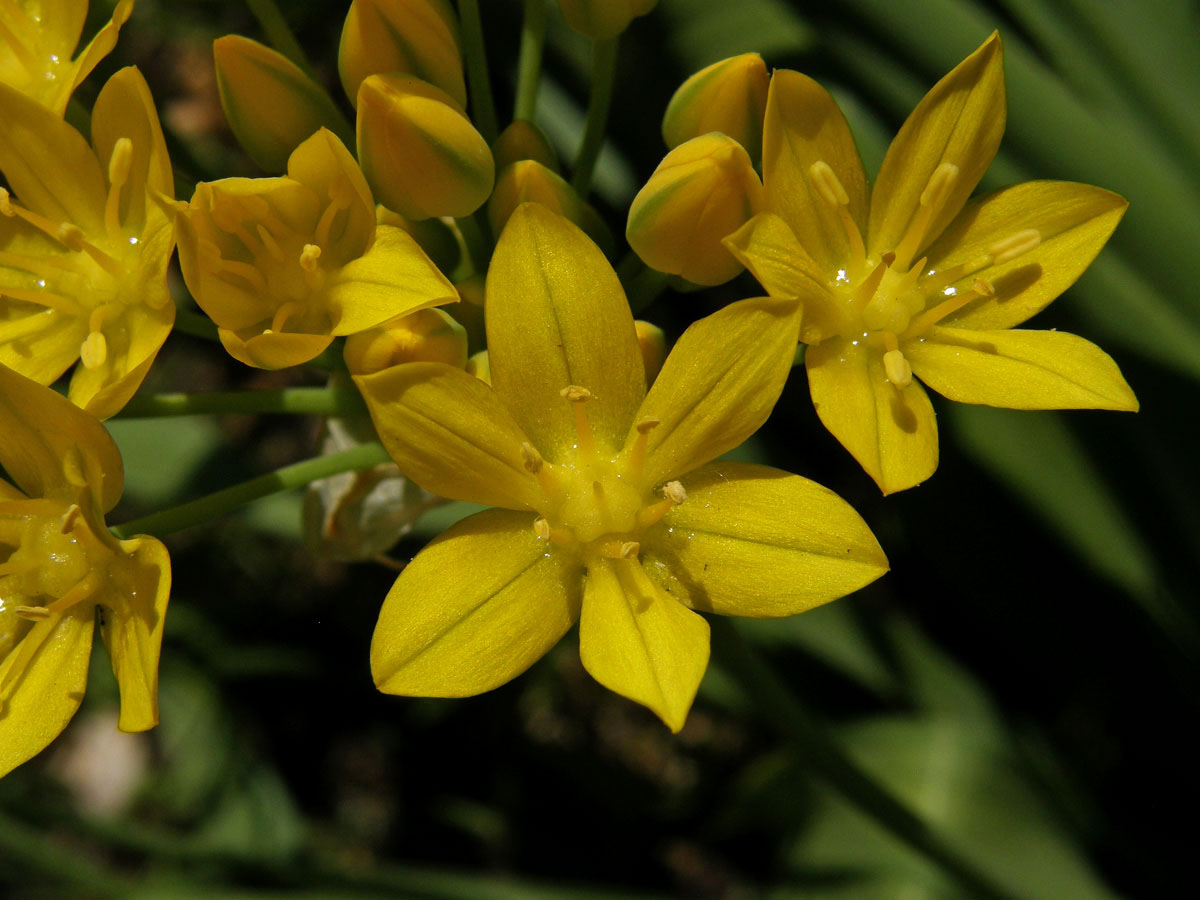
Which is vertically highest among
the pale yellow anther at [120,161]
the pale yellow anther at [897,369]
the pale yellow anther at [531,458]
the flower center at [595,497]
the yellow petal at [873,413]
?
the pale yellow anther at [897,369]

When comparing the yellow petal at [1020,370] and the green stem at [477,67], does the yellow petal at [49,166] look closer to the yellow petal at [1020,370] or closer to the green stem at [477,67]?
the green stem at [477,67]

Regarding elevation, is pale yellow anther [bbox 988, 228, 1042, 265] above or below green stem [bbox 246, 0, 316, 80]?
above

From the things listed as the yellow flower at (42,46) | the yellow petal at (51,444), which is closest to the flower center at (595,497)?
the yellow petal at (51,444)

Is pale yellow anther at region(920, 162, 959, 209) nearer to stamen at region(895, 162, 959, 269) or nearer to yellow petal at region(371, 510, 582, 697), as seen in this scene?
stamen at region(895, 162, 959, 269)

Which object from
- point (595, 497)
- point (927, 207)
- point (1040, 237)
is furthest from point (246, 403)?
point (1040, 237)

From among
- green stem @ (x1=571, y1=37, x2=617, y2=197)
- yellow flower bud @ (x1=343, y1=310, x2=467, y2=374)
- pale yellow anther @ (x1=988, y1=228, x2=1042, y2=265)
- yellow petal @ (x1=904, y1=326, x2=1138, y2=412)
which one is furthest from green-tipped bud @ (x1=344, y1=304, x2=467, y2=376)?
pale yellow anther @ (x1=988, y1=228, x2=1042, y2=265)

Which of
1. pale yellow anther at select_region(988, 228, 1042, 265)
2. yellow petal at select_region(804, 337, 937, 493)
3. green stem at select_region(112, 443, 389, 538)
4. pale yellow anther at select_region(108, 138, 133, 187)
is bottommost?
green stem at select_region(112, 443, 389, 538)

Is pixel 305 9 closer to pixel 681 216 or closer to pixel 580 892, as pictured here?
pixel 681 216
